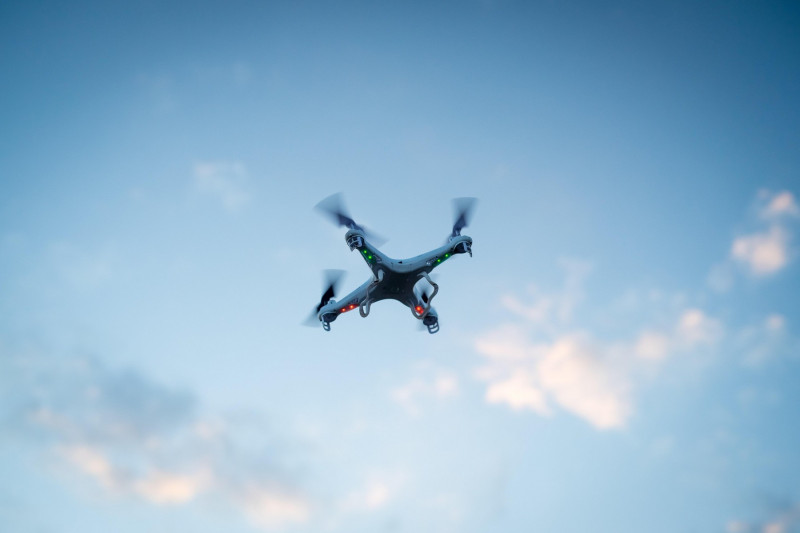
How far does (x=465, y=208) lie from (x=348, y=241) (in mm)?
10225

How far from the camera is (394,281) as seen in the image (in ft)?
136

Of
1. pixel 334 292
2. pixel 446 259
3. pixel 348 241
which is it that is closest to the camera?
pixel 348 241

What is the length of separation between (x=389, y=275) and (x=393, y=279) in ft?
1.89

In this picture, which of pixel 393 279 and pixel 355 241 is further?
pixel 393 279

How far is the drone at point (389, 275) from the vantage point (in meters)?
40.1

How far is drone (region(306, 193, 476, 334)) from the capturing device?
4012cm

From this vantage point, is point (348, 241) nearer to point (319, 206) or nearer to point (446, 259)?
point (319, 206)

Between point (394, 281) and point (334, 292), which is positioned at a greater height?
point (334, 292)

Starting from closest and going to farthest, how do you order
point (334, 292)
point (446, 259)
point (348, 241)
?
point (348, 241) < point (446, 259) < point (334, 292)

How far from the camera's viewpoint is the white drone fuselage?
4009cm

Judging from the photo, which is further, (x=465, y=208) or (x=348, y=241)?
(x=465, y=208)

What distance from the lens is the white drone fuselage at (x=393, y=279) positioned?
40094mm

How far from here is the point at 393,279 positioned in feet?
135

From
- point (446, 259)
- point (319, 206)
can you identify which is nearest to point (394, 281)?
point (446, 259)
